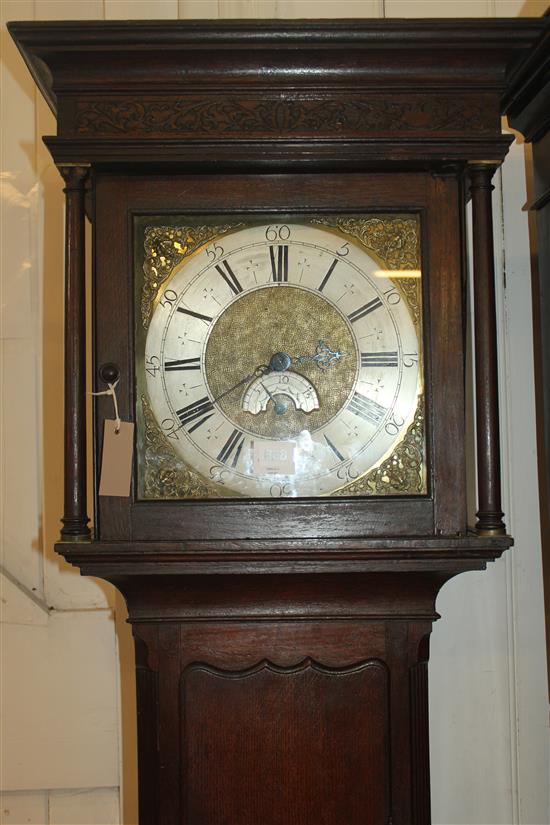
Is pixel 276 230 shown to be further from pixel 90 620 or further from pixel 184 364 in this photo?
pixel 90 620

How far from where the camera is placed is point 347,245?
4.03ft

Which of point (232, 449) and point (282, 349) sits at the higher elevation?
point (282, 349)

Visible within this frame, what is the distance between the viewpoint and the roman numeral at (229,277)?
4.01 ft

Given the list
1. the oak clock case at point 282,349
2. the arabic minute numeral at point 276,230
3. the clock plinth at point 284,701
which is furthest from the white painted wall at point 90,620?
the arabic minute numeral at point 276,230

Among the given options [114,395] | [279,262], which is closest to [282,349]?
[279,262]

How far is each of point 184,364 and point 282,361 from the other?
0.13 meters

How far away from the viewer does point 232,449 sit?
47.6 inches


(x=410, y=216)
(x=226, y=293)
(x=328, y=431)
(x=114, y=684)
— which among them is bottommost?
(x=114, y=684)

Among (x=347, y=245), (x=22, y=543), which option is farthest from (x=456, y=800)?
(x=347, y=245)

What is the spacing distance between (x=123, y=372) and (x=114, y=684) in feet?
2.04

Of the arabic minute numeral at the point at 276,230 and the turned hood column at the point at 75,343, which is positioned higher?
the arabic minute numeral at the point at 276,230

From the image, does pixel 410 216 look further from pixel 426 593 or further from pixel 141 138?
pixel 426 593

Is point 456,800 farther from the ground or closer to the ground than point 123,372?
closer to the ground

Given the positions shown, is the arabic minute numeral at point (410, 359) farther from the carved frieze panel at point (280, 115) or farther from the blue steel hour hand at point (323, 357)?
the carved frieze panel at point (280, 115)
